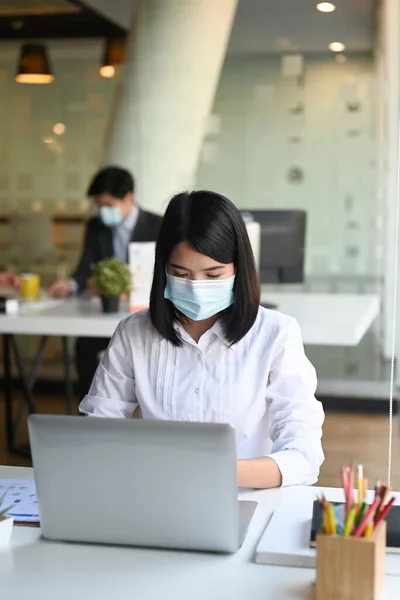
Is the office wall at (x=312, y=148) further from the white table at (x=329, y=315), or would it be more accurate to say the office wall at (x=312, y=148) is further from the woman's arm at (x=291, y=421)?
the woman's arm at (x=291, y=421)

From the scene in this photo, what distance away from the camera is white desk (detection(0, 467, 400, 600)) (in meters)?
1.35

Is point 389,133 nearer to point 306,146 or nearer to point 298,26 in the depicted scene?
point 306,146

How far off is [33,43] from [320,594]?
5556mm

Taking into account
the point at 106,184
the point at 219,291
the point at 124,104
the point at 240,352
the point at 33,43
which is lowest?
the point at 240,352

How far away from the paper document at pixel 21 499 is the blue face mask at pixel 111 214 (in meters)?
2.88

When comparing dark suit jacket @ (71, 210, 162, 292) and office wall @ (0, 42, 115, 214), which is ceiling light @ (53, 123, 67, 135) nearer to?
office wall @ (0, 42, 115, 214)

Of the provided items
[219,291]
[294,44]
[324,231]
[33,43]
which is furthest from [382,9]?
[219,291]

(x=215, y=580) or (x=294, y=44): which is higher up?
(x=294, y=44)

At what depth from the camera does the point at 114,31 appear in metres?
6.09

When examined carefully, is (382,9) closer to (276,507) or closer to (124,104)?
(124,104)

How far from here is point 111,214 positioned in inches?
183

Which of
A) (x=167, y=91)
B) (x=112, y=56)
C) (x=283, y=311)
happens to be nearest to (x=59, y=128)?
(x=112, y=56)

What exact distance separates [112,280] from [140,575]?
8.53 feet

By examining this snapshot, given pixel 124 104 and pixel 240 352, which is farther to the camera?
pixel 124 104
